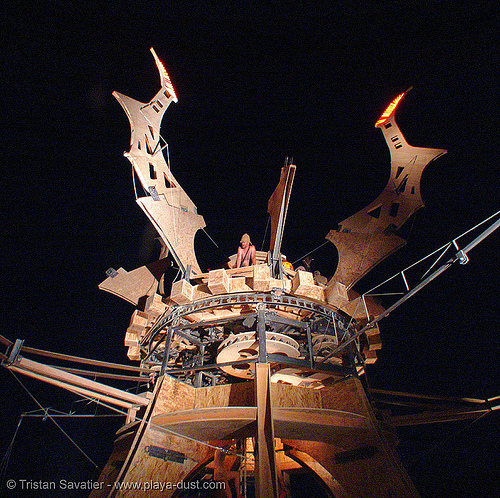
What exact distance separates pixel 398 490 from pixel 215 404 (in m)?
3.77

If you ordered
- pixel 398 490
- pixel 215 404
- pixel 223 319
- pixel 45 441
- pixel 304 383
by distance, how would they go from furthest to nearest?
pixel 45 441
pixel 304 383
pixel 223 319
pixel 215 404
pixel 398 490

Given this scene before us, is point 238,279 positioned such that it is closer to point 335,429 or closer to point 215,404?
point 215,404

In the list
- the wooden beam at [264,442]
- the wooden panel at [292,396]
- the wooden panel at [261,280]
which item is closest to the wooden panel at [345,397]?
the wooden panel at [292,396]

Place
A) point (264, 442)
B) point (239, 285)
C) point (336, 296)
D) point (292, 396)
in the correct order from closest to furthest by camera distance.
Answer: point (264, 442), point (292, 396), point (336, 296), point (239, 285)

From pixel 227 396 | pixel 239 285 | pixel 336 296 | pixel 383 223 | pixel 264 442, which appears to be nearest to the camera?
pixel 264 442

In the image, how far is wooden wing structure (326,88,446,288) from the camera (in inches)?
361

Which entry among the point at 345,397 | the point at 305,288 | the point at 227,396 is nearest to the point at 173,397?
the point at 227,396

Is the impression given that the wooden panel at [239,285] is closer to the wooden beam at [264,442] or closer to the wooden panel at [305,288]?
the wooden panel at [305,288]

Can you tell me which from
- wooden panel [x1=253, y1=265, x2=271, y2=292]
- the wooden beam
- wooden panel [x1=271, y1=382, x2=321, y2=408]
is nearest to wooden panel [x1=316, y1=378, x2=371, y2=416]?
wooden panel [x1=271, y1=382, x2=321, y2=408]

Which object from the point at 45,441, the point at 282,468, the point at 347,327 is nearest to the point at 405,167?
the point at 347,327

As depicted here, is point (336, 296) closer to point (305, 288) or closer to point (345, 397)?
point (305, 288)

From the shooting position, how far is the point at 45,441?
1738cm

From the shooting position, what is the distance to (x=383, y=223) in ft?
30.7

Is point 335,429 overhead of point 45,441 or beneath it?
beneath
